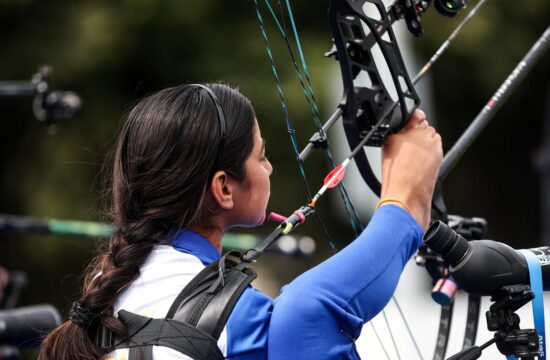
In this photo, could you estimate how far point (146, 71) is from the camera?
9.69m

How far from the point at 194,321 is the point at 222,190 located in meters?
0.30

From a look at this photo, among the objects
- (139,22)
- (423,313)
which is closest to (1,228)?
(423,313)

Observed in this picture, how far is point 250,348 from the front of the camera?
1854 mm

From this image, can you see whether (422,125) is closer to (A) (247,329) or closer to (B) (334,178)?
(B) (334,178)

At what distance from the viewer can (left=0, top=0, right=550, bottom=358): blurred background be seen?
917 centimetres

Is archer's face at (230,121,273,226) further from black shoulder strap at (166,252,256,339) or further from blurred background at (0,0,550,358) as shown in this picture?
blurred background at (0,0,550,358)

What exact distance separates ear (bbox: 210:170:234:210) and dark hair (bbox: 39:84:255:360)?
2 cm

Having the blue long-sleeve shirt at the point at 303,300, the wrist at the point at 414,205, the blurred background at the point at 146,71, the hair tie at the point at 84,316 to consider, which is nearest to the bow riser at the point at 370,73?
the wrist at the point at 414,205

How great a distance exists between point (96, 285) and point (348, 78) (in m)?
0.68

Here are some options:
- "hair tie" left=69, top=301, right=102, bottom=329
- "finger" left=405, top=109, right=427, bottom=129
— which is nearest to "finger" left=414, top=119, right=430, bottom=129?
"finger" left=405, top=109, right=427, bottom=129

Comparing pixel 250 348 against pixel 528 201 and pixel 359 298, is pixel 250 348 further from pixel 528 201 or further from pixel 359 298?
pixel 528 201

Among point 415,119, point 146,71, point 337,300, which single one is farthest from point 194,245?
point 146,71

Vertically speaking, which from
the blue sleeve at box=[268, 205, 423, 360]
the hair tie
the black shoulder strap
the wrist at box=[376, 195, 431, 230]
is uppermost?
the hair tie

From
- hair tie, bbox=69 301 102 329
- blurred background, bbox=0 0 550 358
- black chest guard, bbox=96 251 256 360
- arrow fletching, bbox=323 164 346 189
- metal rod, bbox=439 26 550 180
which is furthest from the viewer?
blurred background, bbox=0 0 550 358
